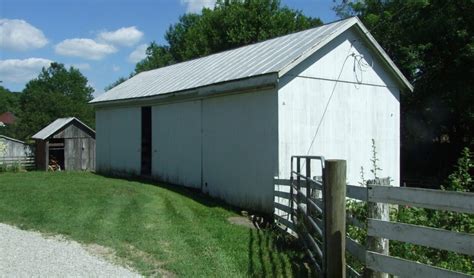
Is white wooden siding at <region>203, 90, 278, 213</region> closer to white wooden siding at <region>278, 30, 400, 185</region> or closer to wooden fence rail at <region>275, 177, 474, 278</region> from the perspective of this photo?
white wooden siding at <region>278, 30, 400, 185</region>

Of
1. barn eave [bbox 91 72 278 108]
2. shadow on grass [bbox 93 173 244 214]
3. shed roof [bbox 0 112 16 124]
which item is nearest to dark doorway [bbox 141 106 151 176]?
barn eave [bbox 91 72 278 108]

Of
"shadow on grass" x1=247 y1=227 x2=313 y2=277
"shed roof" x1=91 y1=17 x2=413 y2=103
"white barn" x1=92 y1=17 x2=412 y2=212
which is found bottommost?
"shadow on grass" x1=247 y1=227 x2=313 y2=277

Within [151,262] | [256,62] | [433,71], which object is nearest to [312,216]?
[151,262]

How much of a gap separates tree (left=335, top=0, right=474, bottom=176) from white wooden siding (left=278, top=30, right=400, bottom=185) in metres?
8.08

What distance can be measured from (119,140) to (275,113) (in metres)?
10.2

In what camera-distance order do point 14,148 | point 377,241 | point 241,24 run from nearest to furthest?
point 377,241, point 14,148, point 241,24

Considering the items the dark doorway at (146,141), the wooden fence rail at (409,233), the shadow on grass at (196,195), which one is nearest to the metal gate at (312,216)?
the wooden fence rail at (409,233)

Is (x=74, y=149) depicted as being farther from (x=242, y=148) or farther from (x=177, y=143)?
(x=242, y=148)

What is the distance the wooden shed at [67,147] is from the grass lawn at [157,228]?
1372 cm

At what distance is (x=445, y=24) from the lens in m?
21.2

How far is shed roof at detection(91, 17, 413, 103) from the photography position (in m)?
11.3

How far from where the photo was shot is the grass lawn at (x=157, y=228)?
636 centimetres

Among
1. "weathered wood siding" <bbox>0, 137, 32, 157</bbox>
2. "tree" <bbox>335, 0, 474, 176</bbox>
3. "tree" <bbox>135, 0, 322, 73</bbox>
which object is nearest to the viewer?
"tree" <bbox>335, 0, 474, 176</bbox>

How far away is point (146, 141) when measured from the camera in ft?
58.8
